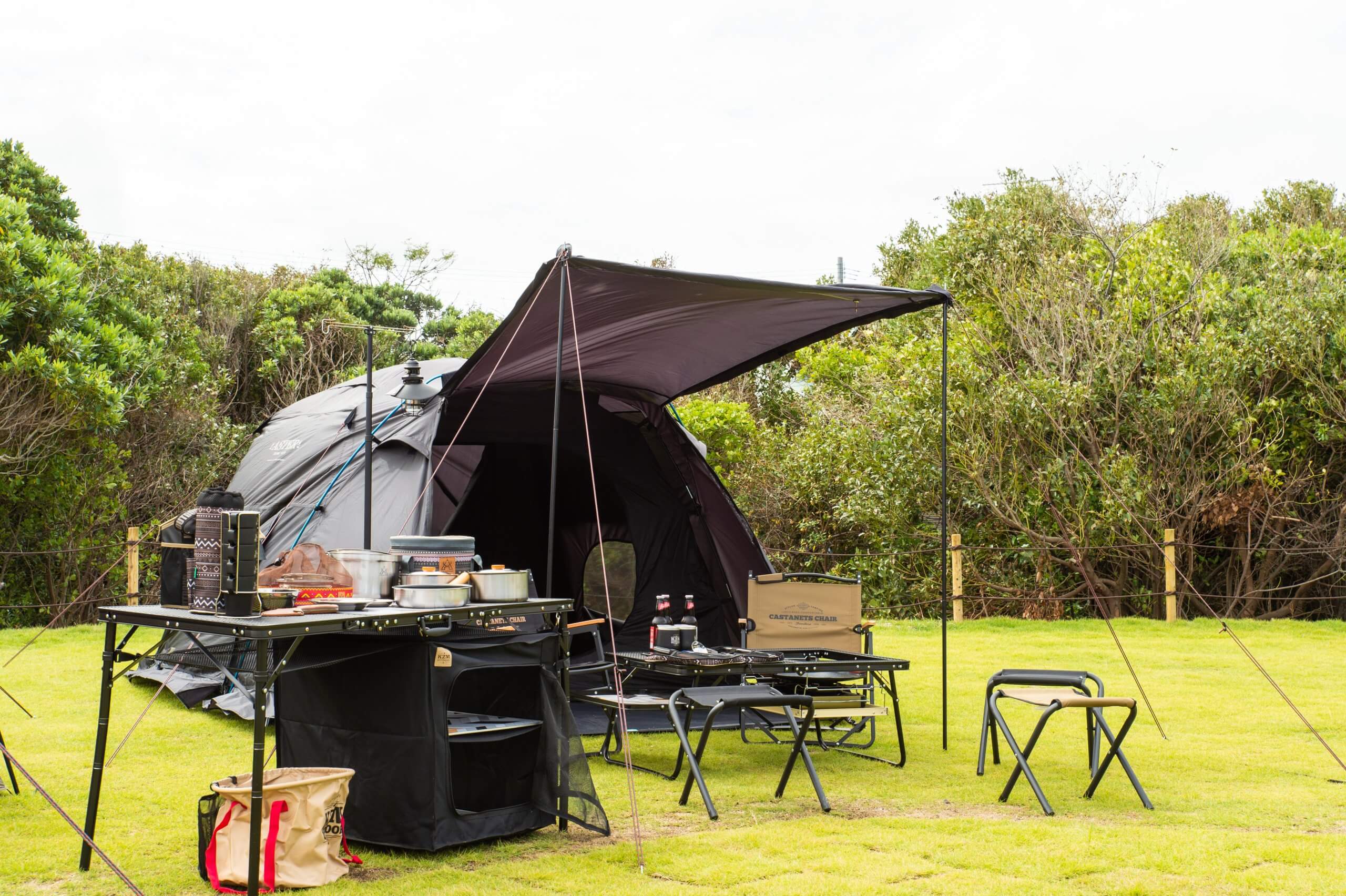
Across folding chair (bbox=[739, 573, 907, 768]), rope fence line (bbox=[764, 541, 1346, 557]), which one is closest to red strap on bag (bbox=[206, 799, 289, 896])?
folding chair (bbox=[739, 573, 907, 768])

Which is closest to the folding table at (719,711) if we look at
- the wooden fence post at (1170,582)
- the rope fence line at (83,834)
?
the rope fence line at (83,834)

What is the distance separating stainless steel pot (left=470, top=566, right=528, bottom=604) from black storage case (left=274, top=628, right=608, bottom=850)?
4.5 inches

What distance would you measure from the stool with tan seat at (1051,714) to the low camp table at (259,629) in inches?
67.0

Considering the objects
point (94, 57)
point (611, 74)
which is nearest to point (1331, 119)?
point (611, 74)

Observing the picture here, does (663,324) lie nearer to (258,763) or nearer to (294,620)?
(294,620)

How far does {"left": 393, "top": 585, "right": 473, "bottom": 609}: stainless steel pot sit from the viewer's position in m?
3.12

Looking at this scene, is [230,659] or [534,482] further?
[534,482]

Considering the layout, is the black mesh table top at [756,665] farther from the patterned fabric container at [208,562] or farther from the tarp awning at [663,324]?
the patterned fabric container at [208,562]

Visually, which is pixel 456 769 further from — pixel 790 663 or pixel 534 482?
pixel 534 482

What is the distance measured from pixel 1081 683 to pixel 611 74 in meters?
10.2

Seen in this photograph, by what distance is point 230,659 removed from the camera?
504cm

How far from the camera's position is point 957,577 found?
9.33 meters

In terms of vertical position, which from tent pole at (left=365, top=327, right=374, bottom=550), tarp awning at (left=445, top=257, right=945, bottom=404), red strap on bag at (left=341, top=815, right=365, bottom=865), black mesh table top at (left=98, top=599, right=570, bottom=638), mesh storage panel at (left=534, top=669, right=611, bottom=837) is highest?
tarp awning at (left=445, top=257, right=945, bottom=404)

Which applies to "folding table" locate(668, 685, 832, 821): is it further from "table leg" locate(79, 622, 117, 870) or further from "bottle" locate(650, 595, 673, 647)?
"table leg" locate(79, 622, 117, 870)
